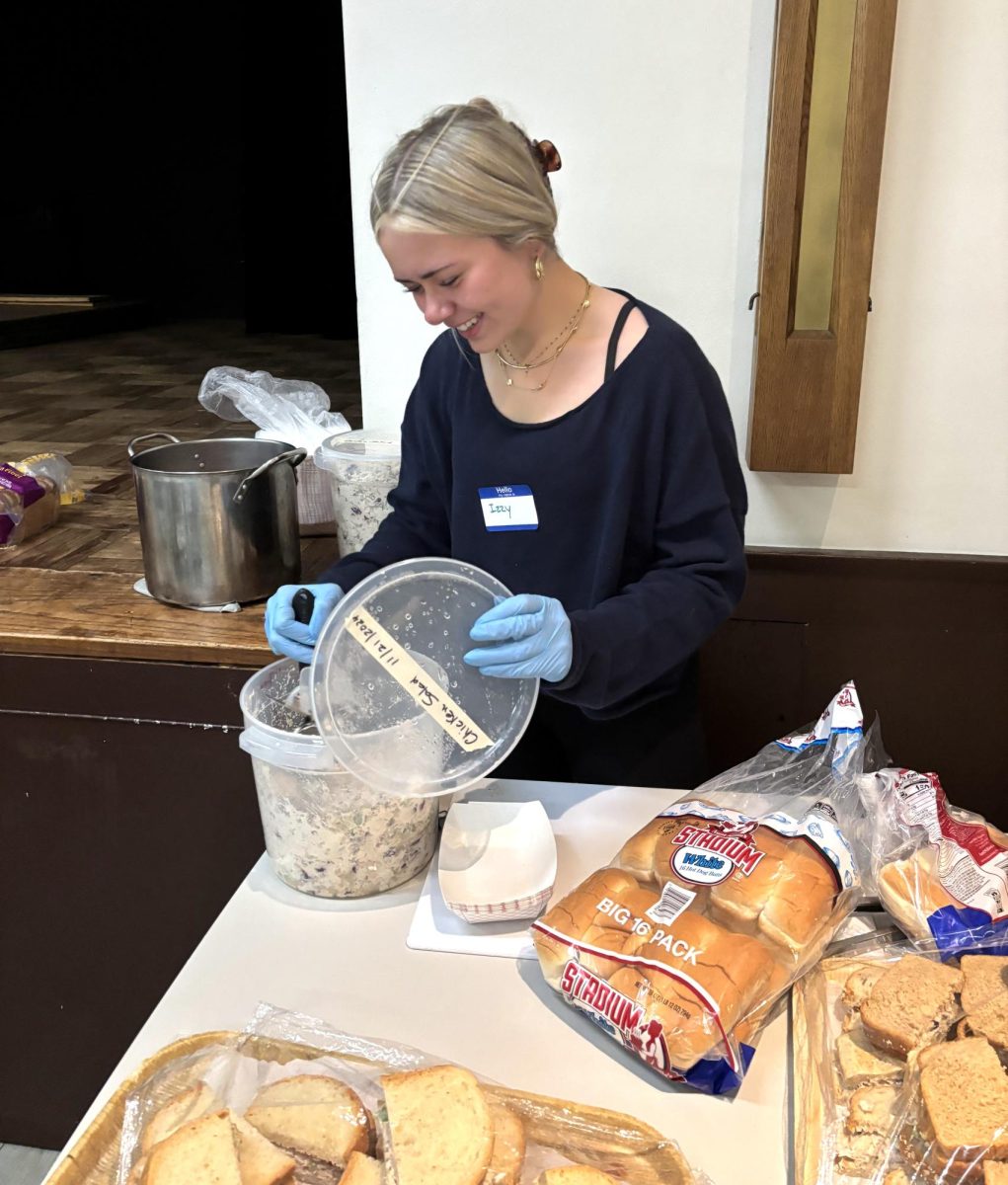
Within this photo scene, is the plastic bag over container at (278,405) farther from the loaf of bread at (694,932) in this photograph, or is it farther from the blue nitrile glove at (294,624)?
the loaf of bread at (694,932)

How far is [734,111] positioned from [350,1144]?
1.54m

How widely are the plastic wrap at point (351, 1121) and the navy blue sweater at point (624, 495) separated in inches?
18.1

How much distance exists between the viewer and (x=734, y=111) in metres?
1.67

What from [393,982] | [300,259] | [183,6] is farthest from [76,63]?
[393,982]

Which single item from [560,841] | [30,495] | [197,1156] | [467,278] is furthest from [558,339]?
[30,495]

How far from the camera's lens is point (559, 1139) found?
2.37 ft

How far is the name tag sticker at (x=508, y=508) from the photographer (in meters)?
1.28

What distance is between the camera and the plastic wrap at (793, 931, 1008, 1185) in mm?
707

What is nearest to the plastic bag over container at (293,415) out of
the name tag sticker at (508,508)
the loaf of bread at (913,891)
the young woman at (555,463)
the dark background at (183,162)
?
the young woman at (555,463)

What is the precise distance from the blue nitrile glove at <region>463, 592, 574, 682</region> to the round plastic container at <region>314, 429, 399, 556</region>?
766mm

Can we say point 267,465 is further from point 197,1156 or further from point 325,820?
point 197,1156

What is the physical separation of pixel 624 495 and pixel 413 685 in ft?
1.36

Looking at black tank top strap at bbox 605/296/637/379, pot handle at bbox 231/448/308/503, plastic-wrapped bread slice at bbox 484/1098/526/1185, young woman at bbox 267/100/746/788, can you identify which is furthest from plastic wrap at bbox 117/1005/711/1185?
pot handle at bbox 231/448/308/503

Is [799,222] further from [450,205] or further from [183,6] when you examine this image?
[183,6]
